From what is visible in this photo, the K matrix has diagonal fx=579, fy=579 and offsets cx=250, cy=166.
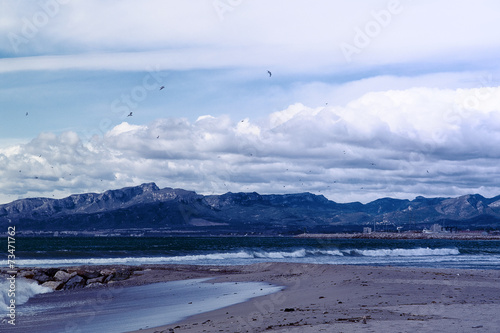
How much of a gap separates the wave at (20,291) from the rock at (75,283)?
1.10m

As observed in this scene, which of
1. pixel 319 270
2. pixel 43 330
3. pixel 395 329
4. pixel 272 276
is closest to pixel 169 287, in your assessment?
pixel 272 276

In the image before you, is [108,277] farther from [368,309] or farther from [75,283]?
[368,309]

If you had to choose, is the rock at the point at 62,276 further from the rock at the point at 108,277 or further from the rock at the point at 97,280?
the rock at the point at 108,277

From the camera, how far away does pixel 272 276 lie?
36250mm

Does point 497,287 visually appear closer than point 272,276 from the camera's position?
Yes

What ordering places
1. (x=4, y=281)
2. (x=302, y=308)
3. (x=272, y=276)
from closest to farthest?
(x=302, y=308) < (x=4, y=281) < (x=272, y=276)

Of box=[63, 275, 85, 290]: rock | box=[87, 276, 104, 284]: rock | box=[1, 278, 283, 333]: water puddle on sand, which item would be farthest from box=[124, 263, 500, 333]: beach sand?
box=[63, 275, 85, 290]: rock

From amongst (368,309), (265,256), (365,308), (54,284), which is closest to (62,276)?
(54,284)

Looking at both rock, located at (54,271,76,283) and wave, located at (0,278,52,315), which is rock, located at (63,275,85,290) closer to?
rock, located at (54,271,76,283)

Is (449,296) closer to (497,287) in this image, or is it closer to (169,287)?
(497,287)

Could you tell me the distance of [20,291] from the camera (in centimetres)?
2873

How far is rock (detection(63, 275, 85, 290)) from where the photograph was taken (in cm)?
3277

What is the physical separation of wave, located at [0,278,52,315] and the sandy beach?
2.14 meters

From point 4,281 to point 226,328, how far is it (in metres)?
19.5
